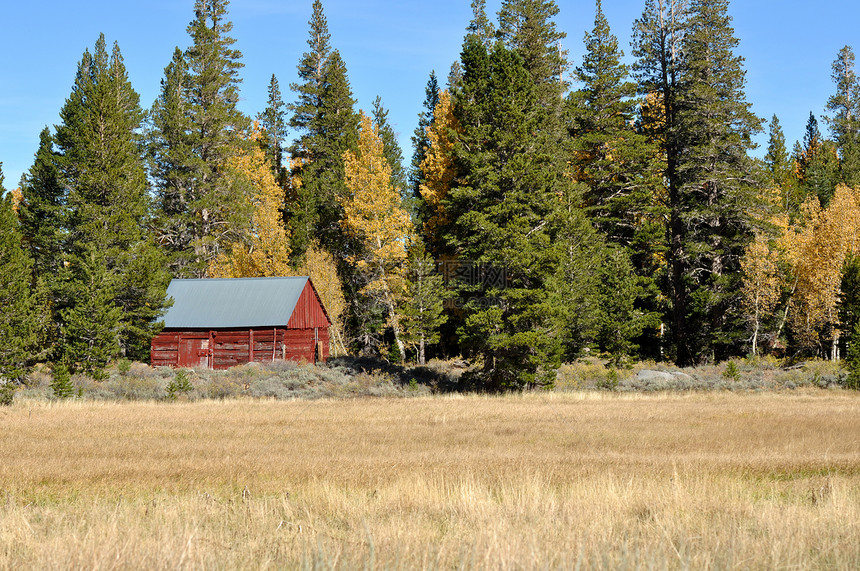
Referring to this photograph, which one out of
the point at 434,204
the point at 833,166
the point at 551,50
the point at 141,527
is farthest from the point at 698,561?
the point at 833,166

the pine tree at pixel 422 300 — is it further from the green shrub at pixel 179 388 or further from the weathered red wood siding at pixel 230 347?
the green shrub at pixel 179 388

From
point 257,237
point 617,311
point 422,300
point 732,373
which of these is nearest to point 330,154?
point 257,237

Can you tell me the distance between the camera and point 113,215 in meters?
36.8

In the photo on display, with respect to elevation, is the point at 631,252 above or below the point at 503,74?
below

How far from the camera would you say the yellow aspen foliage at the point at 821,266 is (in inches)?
1569

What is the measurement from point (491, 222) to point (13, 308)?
766 inches

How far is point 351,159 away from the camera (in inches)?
1620

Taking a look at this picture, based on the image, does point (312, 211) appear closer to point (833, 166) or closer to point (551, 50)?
point (551, 50)

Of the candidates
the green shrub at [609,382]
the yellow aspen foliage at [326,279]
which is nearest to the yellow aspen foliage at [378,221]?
the yellow aspen foliage at [326,279]

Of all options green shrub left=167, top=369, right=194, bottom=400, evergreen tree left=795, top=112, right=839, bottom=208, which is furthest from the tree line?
evergreen tree left=795, top=112, right=839, bottom=208

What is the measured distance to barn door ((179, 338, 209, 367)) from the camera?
40656 mm

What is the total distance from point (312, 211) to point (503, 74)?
22.5 meters

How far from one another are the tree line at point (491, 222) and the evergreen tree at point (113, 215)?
0.13 m

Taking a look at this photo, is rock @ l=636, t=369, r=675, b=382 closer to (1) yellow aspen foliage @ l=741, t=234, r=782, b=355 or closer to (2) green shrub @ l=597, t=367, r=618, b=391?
(2) green shrub @ l=597, t=367, r=618, b=391
